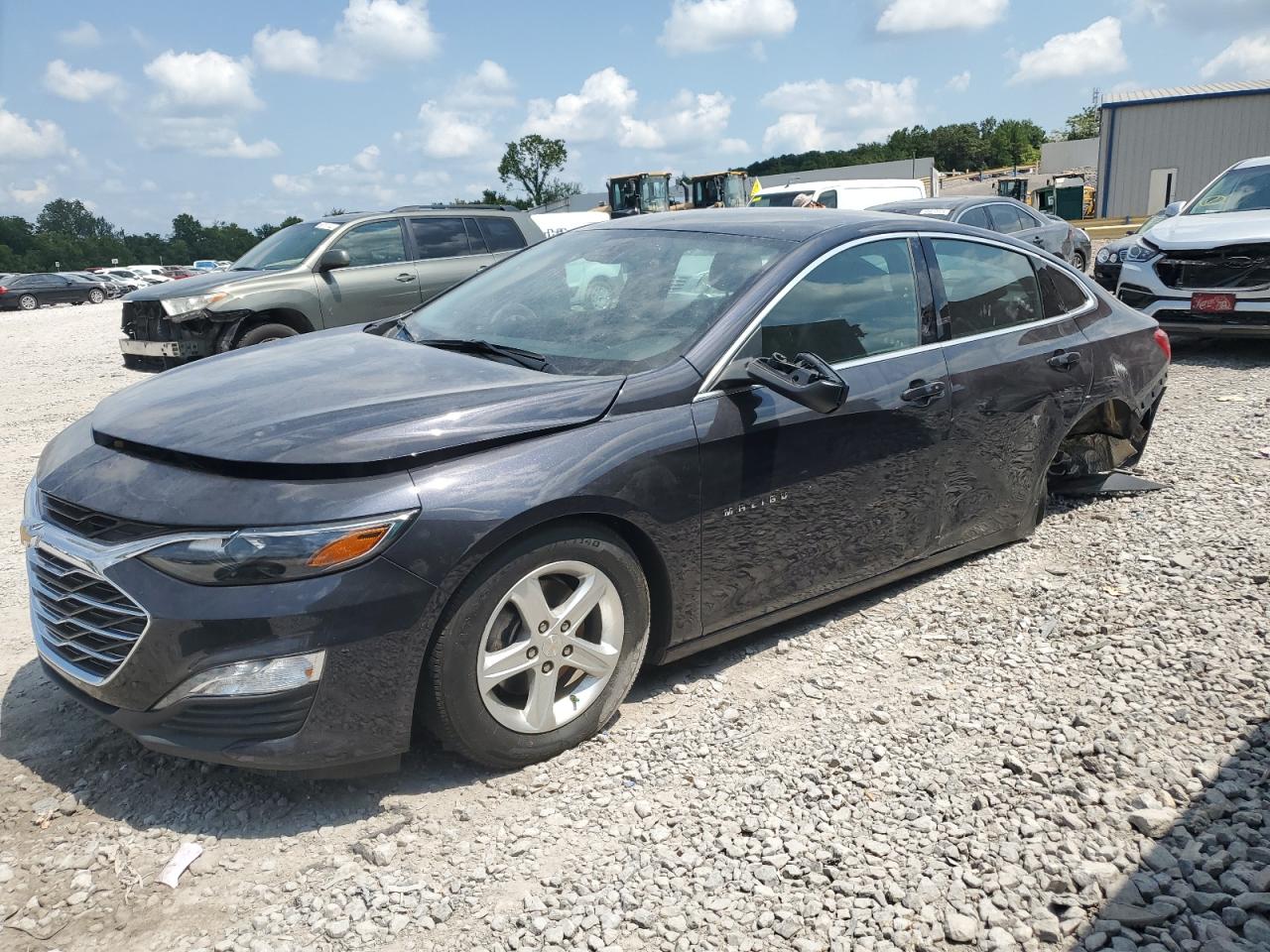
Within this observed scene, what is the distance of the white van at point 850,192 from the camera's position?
19.5 metres

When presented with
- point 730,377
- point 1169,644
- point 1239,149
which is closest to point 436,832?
point 730,377

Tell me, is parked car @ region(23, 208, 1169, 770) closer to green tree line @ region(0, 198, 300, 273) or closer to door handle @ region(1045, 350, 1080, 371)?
door handle @ region(1045, 350, 1080, 371)

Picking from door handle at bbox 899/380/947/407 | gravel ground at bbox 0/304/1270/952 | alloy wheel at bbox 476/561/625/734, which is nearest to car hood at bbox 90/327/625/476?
alloy wheel at bbox 476/561/625/734

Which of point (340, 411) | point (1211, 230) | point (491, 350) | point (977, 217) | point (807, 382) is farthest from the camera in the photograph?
point (977, 217)

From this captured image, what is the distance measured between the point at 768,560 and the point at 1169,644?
1651mm

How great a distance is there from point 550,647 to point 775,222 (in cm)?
206

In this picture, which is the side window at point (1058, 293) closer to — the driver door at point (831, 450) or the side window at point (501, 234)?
the driver door at point (831, 450)

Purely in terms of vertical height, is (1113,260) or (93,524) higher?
(93,524)

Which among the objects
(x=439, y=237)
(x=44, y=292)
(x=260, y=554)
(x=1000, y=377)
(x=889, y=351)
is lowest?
(x=44, y=292)

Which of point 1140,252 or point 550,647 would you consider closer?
point 550,647

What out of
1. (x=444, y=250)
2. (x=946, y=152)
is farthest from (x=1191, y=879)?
(x=946, y=152)

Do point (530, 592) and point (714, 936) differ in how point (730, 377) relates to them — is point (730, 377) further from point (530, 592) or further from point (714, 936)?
point (714, 936)

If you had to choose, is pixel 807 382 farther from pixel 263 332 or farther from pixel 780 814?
pixel 263 332

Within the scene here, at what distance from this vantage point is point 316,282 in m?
9.66
